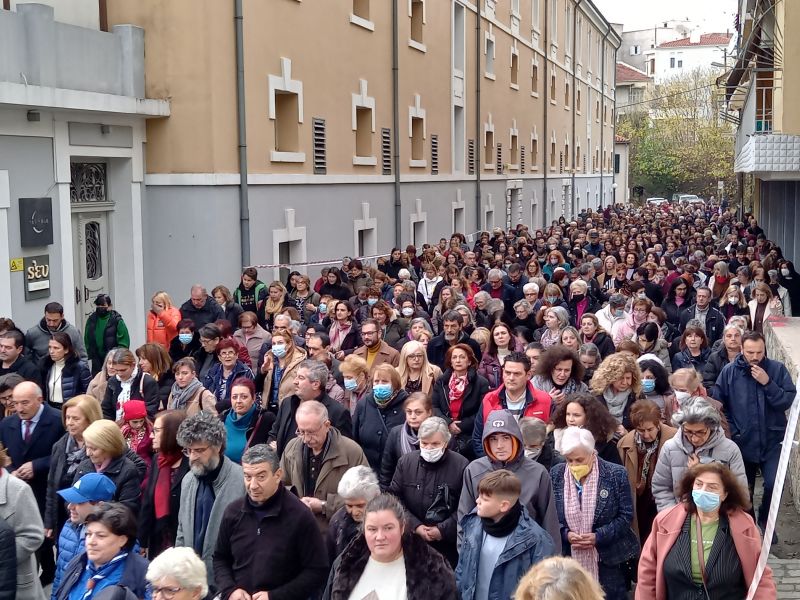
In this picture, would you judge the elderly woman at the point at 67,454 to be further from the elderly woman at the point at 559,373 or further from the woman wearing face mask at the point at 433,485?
the elderly woman at the point at 559,373

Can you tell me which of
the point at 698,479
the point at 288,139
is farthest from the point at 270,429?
the point at 288,139

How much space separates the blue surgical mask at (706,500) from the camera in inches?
210

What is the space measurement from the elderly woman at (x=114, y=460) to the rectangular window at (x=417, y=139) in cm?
2049

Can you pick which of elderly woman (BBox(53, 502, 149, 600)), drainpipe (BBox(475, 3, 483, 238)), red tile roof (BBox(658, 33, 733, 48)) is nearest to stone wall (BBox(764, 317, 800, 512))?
elderly woman (BBox(53, 502, 149, 600))

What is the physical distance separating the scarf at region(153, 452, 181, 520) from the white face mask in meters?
1.55

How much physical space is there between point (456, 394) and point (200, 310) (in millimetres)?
5148

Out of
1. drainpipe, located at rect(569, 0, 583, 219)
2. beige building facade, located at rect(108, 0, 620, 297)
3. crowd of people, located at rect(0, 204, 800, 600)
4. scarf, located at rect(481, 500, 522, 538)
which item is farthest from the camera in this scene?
drainpipe, located at rect(569, 0, 583, 219)

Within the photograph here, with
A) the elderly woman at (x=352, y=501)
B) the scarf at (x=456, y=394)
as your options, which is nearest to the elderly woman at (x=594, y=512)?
the elderly woman at (x=352, y=501)

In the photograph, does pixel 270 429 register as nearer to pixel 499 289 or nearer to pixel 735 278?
pixel 499 289

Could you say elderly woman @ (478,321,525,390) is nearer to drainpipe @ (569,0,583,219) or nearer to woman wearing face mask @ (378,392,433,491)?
woman wearing face mask @ (378,392,433,491)

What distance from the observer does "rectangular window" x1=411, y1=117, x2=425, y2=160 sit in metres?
26.6

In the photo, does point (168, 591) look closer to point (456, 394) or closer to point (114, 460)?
point (114, 460)

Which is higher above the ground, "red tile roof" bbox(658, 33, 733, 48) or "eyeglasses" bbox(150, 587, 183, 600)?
"red tile roof" bbox(658, 33, 733, 48)

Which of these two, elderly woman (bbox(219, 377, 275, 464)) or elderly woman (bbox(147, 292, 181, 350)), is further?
elderly woman (bbox(147, 292, 181, 350))
